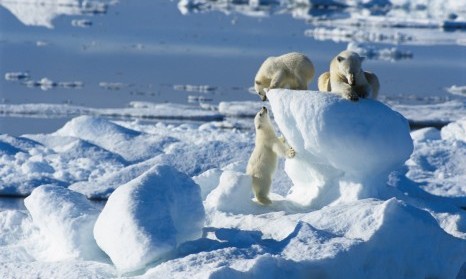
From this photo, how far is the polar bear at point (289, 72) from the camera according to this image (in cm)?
689

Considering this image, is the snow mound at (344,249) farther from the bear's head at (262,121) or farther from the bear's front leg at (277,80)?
the bear's front leg at (277,80)

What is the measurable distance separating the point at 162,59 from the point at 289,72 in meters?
19.9

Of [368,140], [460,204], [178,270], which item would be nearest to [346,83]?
[368,140]

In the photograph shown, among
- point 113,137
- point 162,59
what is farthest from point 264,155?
point 162,59

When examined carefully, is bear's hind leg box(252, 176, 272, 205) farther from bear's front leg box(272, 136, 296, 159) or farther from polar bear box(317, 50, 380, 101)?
polar bear box(317, 50, 380, 101)

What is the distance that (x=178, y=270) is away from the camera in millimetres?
5438

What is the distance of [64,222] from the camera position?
6.30 metres

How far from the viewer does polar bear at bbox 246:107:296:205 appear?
6773mm

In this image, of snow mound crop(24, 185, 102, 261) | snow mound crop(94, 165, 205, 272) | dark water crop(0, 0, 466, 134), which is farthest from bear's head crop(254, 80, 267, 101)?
dark water crop(0, 0, 466, 134)

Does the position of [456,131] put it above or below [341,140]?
below

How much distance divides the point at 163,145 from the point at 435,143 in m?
3.57

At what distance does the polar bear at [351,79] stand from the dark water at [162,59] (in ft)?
33.6

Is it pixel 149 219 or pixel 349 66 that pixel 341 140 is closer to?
pixel 349 66

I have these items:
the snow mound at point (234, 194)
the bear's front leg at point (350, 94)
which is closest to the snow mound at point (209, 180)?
the snow mound at point (234, 194)
